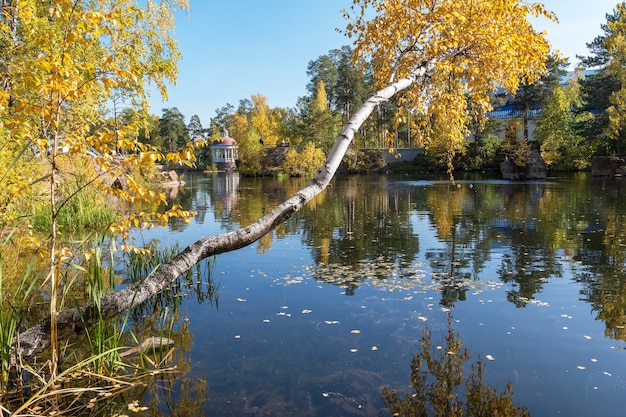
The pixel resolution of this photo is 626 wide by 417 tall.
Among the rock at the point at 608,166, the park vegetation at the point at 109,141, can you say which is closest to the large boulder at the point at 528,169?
the rock at the point at 608,166

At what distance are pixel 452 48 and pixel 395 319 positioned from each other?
3876 mm

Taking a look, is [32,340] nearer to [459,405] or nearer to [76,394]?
[76,394]

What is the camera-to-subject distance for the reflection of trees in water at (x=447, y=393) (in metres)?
4.30

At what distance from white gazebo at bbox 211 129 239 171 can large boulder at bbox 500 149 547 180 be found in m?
40.4

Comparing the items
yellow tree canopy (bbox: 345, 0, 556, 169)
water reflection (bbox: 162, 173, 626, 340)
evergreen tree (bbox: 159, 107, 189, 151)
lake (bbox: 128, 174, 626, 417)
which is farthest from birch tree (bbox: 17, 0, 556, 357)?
evergreen tree (bbox: 159, 107, 189, 151)

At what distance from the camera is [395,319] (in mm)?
6637

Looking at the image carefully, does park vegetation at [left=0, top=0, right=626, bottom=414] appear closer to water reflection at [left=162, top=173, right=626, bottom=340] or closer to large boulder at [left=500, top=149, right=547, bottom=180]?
water reflection at [left=162, top=173, right=626, bottom=340]

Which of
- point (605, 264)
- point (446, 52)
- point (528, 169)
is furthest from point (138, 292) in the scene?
point (528, 169)

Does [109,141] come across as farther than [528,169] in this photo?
No

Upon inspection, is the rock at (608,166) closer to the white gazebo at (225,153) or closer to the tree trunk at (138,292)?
the tree trunk at (138,292)

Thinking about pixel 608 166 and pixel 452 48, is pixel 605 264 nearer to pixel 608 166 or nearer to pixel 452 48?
pixel 452 48

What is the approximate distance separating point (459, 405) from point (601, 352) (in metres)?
2.27

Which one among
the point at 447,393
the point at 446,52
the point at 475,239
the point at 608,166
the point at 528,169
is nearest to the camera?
the point at 447,393

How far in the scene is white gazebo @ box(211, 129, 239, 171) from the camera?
228ft
